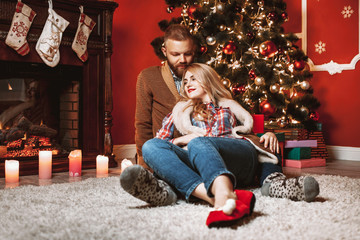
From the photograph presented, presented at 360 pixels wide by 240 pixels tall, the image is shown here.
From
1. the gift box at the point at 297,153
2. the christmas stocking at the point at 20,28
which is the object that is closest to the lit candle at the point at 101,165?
the christmas stocking at the point at 20,28

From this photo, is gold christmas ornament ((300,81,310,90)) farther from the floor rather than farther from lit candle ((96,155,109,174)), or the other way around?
lit candle ((96,155,109,174))

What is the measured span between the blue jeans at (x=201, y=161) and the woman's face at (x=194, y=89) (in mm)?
337

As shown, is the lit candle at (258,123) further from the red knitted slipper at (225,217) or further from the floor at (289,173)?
the red knitted slipper at (225,217)

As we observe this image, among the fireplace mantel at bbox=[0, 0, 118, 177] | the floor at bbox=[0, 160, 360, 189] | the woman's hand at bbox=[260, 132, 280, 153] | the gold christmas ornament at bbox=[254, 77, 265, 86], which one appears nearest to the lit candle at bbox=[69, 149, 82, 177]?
the floor at bbox=[0, 160, 360, 189]

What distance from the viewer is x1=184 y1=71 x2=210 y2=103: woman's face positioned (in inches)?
79.6

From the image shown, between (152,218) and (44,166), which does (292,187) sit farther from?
(44,166)

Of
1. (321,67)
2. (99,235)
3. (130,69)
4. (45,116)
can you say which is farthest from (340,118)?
(99,235)

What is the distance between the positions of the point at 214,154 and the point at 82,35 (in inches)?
78.6

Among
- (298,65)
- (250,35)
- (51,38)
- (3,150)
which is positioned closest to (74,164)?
(3,150)

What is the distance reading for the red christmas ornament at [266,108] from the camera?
324 cm

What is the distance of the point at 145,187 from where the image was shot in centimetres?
146

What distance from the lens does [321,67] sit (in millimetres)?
3949

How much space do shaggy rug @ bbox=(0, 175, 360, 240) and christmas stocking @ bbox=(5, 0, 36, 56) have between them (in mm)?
1299

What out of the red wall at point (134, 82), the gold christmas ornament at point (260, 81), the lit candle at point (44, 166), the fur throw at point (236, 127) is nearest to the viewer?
the fur throw at point (236, 127)
